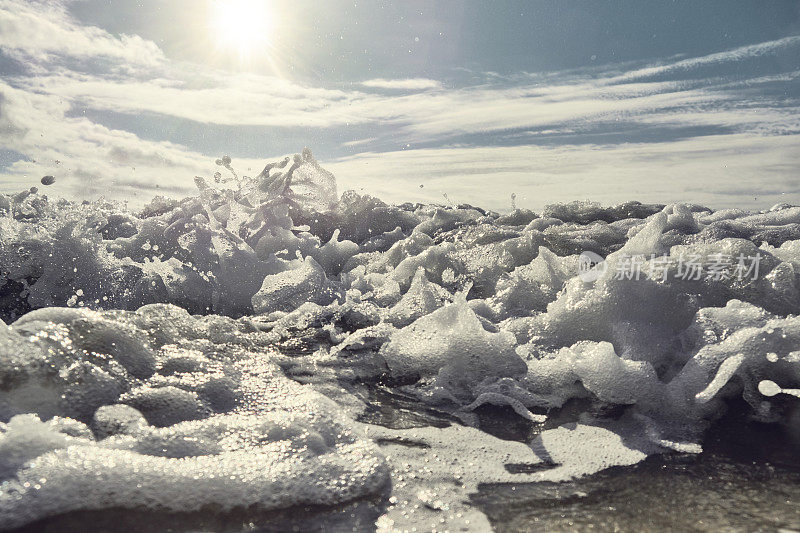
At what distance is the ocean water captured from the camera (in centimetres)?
145

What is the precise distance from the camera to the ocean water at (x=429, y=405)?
1.45 meters

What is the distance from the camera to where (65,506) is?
1.39m

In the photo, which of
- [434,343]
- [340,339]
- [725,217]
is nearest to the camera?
[434,343]

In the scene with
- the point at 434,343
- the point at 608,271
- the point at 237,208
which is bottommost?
the point at 434,343

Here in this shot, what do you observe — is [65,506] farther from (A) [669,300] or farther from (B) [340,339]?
(A) [669,300]

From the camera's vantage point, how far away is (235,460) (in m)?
1.65

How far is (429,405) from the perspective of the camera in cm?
227

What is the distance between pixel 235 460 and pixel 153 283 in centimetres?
328

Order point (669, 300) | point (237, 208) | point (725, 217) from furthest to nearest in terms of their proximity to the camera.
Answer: point (237, 208)
point (725, 217)
point (669, 300)

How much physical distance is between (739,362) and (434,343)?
4.18 ft

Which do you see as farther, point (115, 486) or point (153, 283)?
point (153, 283)

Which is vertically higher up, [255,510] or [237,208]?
[237,208]

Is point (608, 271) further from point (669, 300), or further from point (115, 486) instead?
point (115, 486)

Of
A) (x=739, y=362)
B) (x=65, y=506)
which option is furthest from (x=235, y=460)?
(x=739, y=362)
